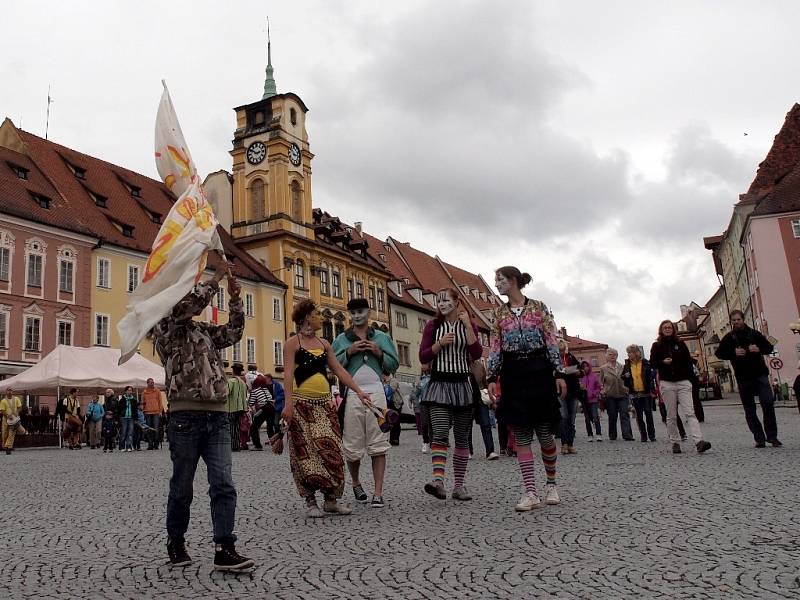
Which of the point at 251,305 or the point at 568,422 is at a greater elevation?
the point at 251,305

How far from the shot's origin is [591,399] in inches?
627

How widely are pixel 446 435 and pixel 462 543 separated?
220 centimetres

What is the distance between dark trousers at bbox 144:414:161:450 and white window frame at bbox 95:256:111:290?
18.2 meters

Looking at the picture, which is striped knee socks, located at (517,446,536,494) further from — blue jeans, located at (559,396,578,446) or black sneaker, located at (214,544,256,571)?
blue jeans, located at (559,396,578,446)

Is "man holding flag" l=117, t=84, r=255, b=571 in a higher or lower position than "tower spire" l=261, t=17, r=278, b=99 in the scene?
lower

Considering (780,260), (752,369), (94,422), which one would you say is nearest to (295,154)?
(94,422)

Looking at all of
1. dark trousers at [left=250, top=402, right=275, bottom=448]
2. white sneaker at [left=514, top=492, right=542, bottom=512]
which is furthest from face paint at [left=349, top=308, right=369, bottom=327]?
dark trousers at [left=250, top=402, right=275, bottom=448]

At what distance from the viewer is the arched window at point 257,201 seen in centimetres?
5261

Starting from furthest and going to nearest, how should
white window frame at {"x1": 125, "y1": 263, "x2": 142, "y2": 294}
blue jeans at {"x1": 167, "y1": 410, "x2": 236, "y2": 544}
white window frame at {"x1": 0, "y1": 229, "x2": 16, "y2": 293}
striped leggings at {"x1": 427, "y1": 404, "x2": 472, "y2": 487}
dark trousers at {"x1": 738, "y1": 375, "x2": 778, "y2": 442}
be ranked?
white window frame at {"x1": 125, "y1": 263, "x2": 142, "y2": 294} → white window frame at {"x1": 0, "y1": 229, "x2": 16, "y2": 293} → dark trousers at {"x1": 738, "y1": 375, "x2": 778, "y2": 442} → striped leggings at {"x1": 427, "y1": 404, "x2": 472, "y2": 487} → blue jeans at {"x1": 167, "y1": 410, "x2": 236, "y2": 544}

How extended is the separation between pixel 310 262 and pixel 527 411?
4748 cm

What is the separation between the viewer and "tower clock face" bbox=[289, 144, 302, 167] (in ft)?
177

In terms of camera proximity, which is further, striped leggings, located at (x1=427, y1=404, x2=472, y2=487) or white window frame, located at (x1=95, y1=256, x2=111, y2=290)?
white window frame, located at (x1=95, y1=256, x2=111, y2=290)

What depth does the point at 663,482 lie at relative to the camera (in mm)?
7250

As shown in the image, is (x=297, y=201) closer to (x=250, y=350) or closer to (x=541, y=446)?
(x=250, y=350)
